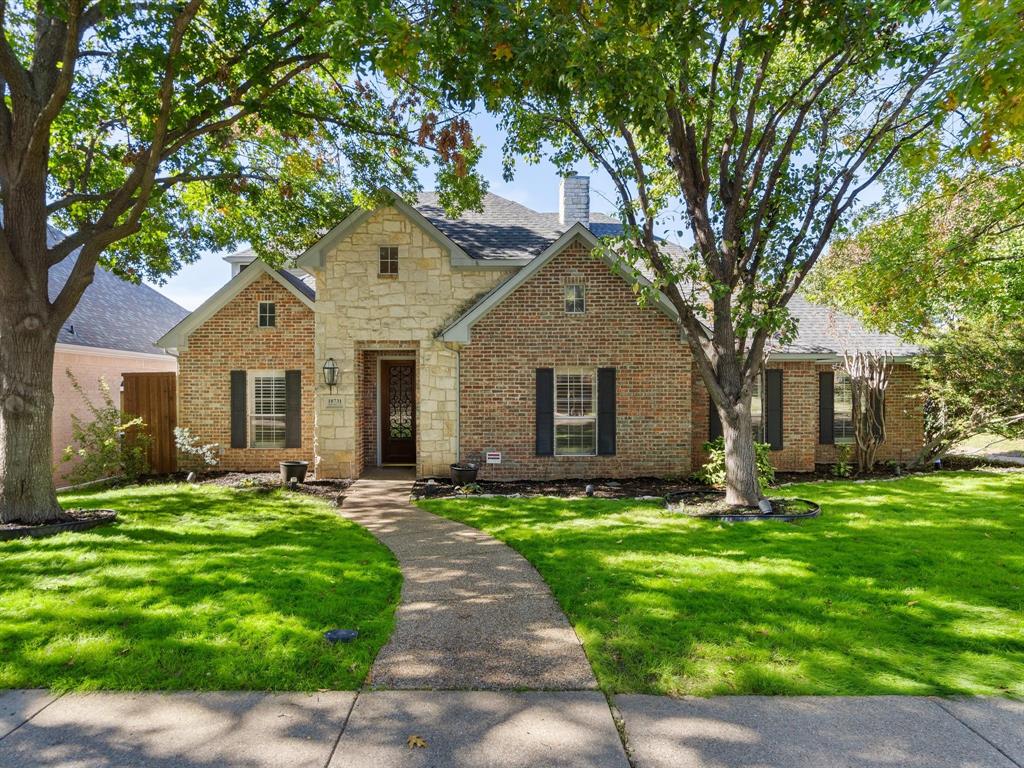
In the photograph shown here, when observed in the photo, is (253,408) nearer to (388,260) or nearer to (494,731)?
(388,260)

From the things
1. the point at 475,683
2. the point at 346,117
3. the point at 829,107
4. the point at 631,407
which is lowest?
the point at 475,683

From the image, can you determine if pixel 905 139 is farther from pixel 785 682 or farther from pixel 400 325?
pixel 400 325

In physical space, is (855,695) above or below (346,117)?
below

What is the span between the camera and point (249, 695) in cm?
314

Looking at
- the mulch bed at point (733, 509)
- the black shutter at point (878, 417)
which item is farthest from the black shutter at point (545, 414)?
the black shutter at point (878, 417)

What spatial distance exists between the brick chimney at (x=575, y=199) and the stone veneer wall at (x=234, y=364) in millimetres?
7989

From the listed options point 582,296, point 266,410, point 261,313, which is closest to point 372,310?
point 261,313

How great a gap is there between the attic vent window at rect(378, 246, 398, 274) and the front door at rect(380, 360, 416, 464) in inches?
90.8

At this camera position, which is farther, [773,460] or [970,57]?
[773,460]

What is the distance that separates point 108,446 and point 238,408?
8.29ft

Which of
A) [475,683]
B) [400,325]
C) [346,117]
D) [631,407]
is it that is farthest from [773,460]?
[346,117]

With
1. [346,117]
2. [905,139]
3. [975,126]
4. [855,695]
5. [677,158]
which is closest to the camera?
[855,695]

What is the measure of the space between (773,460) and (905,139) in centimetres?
656

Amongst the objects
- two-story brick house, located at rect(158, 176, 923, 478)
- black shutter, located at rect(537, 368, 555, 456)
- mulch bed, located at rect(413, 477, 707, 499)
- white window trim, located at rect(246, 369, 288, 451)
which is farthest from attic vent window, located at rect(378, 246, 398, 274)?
mulch bed, located at rect(413, 477, 707, 499)
